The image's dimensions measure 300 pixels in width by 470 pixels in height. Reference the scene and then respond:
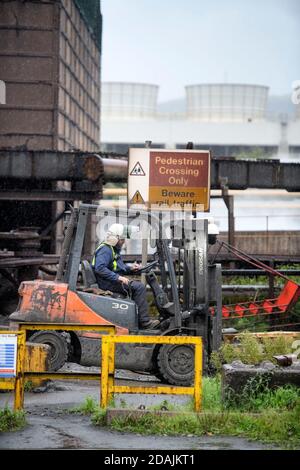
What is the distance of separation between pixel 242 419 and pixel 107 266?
139 inches

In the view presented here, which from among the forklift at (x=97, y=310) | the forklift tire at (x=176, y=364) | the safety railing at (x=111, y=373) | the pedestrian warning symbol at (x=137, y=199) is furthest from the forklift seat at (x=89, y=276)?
the pedestrian warning symbol at (x=137, y=199)

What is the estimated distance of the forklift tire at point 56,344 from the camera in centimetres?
1116

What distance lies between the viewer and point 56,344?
1123 centimetres

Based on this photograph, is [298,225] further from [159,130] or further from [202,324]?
[202,324]

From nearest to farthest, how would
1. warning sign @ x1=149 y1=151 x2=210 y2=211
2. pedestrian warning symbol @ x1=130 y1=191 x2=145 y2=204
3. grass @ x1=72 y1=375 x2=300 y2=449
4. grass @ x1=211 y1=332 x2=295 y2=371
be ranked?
1. grass @ x1=72 y1=375 x2=300 y2=449
2. grass @ x1=211 y1=332 x2=295 y2=371
3. pedestrian warning symbol @ x1=130 y1=191 x2=145 y2=204
4. warning sign @ x1=149 y1=151 x2=210 y2=211

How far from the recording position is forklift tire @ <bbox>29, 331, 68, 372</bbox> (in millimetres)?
11164

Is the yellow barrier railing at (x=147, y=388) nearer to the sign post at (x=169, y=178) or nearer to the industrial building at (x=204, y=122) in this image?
the sign post at (x=169, y=178)

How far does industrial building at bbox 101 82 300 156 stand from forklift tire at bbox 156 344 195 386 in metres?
54.7

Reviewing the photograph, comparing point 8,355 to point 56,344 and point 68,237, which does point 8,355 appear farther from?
point 68,237

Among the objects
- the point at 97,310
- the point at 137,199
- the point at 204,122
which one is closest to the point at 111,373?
the point at 97,310

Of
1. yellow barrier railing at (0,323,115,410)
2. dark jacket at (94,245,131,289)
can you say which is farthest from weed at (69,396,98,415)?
dark jacket at (94,245,131,289)

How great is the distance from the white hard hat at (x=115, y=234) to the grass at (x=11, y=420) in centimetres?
326

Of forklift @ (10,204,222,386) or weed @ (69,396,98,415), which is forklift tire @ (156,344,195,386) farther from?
weed @ (69,396,98,415)
